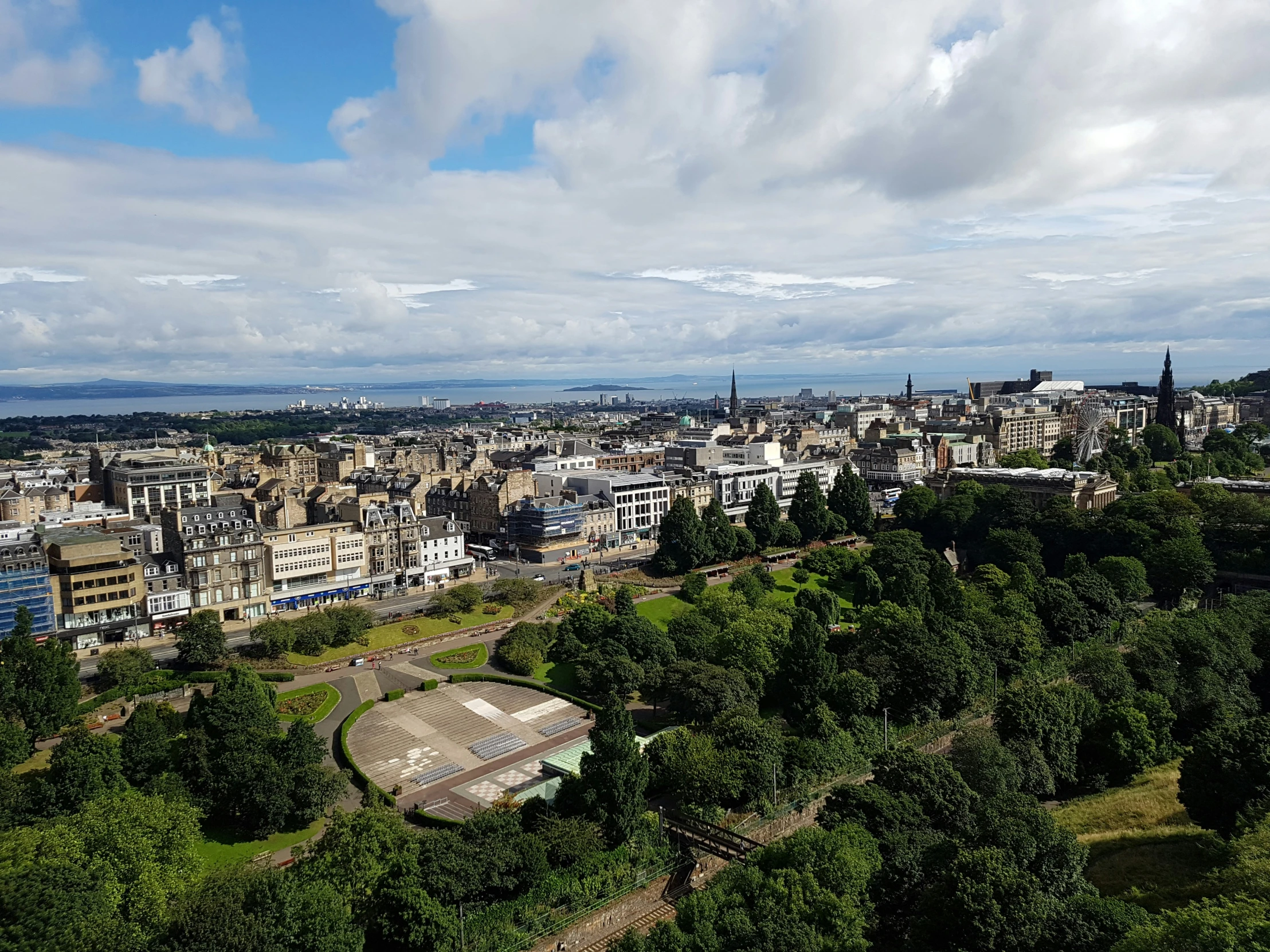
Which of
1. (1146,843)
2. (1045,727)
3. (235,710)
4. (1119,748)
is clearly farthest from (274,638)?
(1119,748)

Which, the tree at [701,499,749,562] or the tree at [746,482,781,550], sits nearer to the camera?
the tree at [701,499,749,562]

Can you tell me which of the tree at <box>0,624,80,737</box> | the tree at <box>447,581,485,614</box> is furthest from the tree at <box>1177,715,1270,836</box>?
the tree at <box>0,624,80,737</box>

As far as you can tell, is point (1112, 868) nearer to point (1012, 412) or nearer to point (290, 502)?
point (290, 502)

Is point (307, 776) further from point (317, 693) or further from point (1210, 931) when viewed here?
point (1210, 931)

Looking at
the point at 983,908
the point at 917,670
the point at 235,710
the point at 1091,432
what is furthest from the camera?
the point at 1091,432

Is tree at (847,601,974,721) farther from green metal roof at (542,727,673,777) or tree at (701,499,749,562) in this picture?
tree at (701,499,749,562)

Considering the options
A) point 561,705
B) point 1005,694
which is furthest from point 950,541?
point 561,705

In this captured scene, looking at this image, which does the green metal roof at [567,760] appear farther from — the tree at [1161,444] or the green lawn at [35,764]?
the tree at [1161,444]
